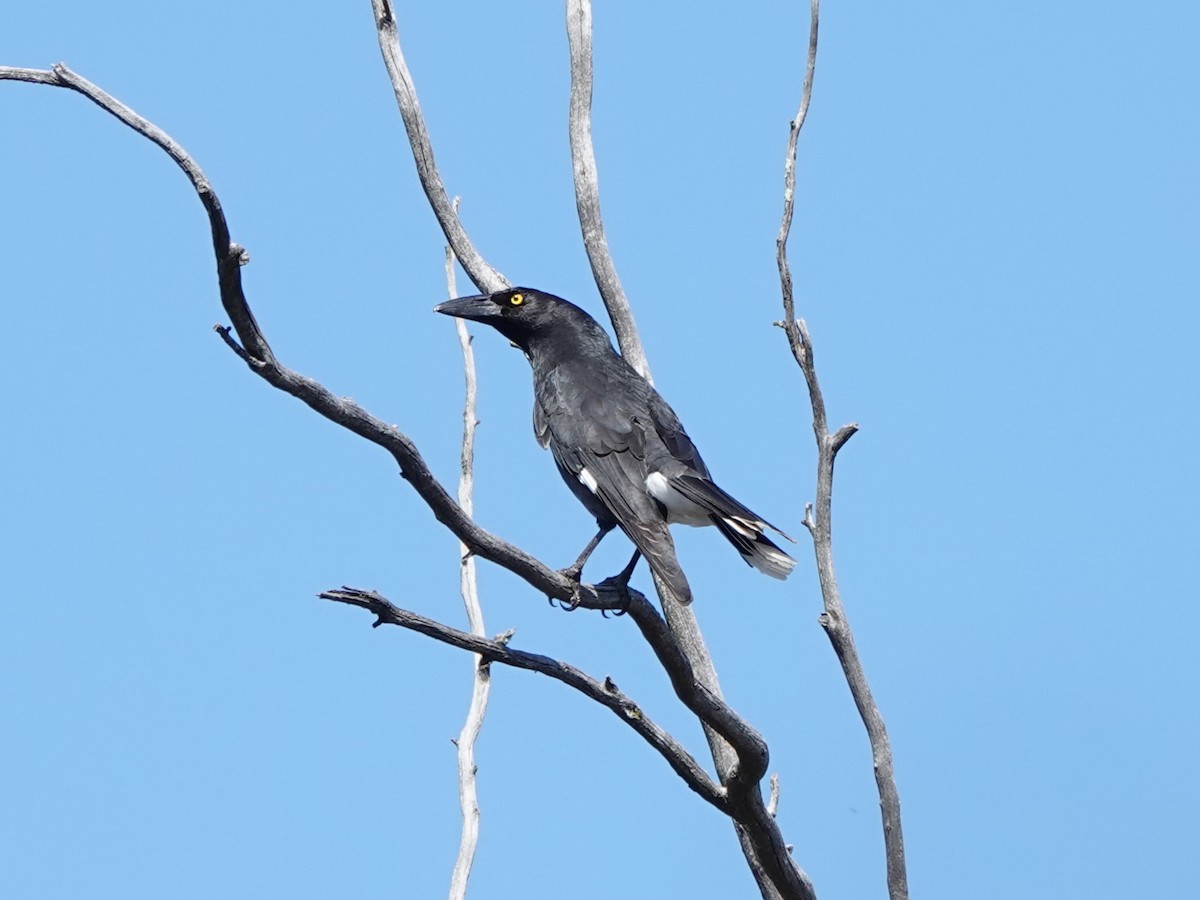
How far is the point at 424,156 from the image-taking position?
6.83m

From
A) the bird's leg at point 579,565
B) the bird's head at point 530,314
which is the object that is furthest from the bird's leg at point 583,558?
the bird's head at point 530,314

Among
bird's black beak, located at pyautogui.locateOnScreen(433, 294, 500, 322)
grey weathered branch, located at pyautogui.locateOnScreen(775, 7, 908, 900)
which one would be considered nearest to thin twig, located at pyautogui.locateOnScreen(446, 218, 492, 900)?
bird's black beak, located at pyautogui.locateOnScreen(433, 294, 500, 322)

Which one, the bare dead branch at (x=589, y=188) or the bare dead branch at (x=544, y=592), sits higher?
the bare dead branch at (x=589, y=188)

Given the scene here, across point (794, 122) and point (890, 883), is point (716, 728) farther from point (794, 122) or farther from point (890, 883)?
point (794, 122)

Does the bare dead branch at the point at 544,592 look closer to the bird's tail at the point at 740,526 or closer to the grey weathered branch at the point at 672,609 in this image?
the grey weathered branch at the point at 672,609

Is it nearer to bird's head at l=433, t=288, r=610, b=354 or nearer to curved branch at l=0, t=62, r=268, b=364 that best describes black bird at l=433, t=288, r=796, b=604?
bird's head at l=433, t=288, r=610, b=354

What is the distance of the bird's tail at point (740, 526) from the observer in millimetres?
5426

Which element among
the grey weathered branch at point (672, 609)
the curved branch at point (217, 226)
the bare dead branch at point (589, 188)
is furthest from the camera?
the bare dead branch at point (589, 188)

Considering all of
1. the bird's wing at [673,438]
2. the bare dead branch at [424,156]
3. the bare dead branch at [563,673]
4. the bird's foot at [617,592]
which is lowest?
the bare dead branch at [563,673]

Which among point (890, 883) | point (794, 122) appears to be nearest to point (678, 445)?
point (794, 122)

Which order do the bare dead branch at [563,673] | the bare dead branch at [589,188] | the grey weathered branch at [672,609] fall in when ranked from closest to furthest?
the bare dead branch at [563,673] < the grey weathered branch at [672,609] < the bare dead branch at [589,188]

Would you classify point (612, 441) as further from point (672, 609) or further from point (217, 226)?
point (217, 226)

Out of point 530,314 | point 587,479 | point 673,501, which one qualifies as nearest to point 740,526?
point 673,501

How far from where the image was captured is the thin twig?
5.59 metres
